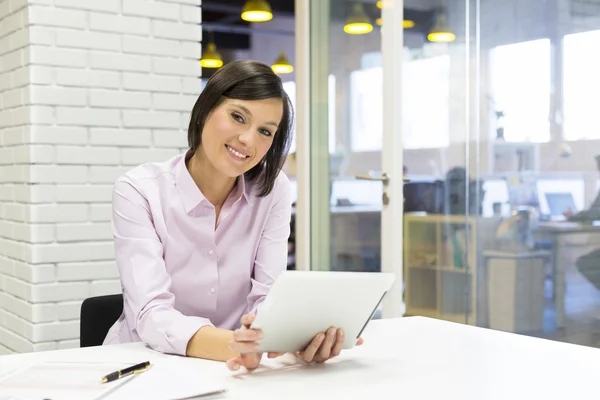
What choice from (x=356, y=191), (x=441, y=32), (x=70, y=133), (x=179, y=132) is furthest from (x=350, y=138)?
(x=70, y=133)

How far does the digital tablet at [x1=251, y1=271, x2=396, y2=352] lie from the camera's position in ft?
3.98

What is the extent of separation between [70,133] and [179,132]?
433mm

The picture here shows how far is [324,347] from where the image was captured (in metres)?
1.34

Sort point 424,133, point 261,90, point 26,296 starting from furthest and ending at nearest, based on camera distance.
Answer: point 424,133, point 26,296, point 261,90

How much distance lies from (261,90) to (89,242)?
1402 mm

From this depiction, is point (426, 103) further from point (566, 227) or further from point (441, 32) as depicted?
point (566, 227)

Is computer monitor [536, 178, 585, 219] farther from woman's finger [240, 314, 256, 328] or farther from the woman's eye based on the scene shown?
woman's finger [240, 314, 256, 328]

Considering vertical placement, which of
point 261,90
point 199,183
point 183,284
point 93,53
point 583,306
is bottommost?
point 583,306

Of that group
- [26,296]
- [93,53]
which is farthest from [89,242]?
[93,53]

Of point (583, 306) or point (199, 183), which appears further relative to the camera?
point (583, 306)

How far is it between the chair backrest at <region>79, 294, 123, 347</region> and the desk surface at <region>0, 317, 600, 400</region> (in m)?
0.41

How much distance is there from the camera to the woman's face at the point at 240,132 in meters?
1.72

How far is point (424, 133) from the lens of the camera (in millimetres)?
3367

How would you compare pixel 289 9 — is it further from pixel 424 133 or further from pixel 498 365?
pixel 498 365
